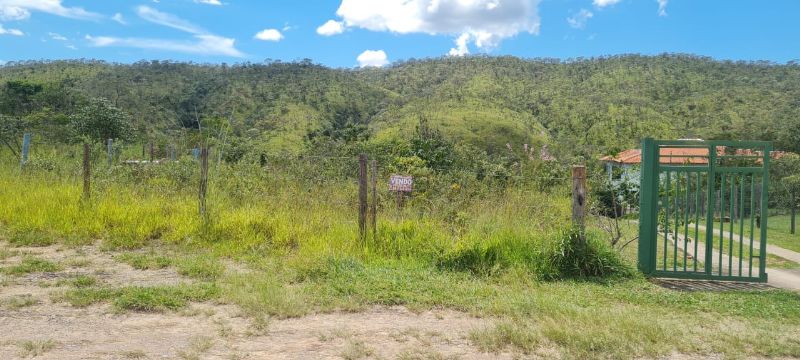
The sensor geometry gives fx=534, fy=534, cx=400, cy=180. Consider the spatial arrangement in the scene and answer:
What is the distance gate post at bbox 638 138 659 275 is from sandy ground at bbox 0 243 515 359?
309 cm

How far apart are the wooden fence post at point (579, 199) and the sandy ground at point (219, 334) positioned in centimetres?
237

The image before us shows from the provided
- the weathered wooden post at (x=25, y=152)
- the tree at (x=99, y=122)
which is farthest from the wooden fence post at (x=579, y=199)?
the tree at (x=99, y=122)

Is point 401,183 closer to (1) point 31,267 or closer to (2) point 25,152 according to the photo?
(1) point 31,267

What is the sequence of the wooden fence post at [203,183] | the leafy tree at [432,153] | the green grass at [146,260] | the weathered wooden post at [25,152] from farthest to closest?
the leafy tree at [432,153] → the weathered wooden post at [25,152] → the wooden fence post at [203,183] → the green grass at [146,260]

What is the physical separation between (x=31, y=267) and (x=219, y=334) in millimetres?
3484

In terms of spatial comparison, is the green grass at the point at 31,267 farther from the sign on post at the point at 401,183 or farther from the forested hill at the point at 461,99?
the forested hill at the point at 461,99

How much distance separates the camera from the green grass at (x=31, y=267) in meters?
6.09

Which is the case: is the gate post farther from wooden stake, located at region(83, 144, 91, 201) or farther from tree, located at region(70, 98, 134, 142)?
tree, located at region(70, 98, 134, 142)

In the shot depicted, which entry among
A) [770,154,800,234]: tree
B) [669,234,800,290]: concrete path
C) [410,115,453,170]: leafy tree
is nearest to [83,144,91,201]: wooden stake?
[410,115,453,170]: leafy tree

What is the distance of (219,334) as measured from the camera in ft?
14.1

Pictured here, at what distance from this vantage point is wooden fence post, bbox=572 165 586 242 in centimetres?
651

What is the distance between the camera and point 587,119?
56812mm

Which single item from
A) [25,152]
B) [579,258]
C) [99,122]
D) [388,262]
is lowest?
[388,262]

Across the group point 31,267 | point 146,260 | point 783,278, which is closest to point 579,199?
point 783,278
